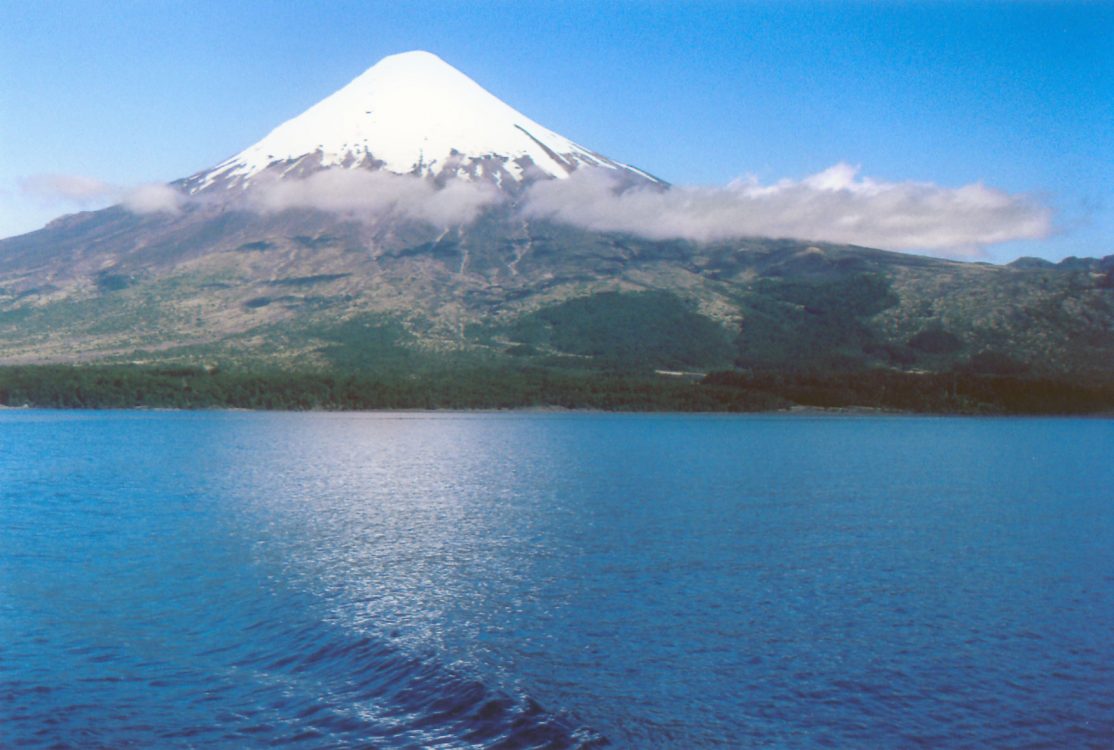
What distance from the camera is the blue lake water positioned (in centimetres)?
1474

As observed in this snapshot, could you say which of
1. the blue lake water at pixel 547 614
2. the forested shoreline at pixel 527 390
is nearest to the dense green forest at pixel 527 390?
the forested shoreline at pixel 527 390

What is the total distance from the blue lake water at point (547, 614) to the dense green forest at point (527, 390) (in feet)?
313

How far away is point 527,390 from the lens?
489 feet

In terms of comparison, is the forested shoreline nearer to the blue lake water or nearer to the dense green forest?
the dense green forest

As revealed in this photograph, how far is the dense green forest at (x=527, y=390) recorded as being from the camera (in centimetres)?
13788

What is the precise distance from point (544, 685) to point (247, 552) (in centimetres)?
1394

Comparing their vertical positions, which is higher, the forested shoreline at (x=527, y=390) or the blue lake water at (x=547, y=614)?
the forested shoreline at (x=527, y=390)

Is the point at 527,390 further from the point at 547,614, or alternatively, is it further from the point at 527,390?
the point at 547,614

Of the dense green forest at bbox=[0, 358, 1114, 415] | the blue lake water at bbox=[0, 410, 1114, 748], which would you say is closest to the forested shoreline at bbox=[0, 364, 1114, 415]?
the dense green forest at bbox=[0, 358, 1114, 415]

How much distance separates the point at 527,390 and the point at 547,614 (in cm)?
12844

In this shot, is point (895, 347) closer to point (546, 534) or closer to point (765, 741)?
point (546, 534)

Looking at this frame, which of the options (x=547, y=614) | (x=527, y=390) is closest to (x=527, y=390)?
(x=527, y=390)

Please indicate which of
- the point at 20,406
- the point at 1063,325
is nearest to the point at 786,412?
the point at 1063,325

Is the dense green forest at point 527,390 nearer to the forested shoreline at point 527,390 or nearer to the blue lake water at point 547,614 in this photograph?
the forested shoreline at point 527,390
